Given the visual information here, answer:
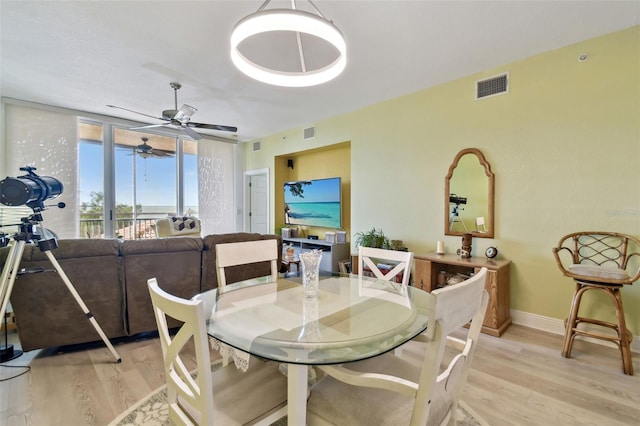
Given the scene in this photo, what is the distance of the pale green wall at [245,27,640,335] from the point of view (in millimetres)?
2305

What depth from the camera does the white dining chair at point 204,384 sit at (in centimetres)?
82

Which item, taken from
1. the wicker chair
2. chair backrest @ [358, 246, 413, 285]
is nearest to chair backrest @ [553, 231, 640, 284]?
the wicker chair

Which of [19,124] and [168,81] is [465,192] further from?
[19,124]

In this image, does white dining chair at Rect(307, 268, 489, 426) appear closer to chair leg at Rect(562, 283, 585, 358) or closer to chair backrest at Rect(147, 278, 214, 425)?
chair backrest at Rect(147, 278, 214, 425)

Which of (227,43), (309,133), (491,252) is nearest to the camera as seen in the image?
(227,43)

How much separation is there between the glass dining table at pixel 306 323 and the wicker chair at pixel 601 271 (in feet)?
4.54

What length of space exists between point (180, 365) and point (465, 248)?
2823 mm

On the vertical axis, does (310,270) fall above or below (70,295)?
above

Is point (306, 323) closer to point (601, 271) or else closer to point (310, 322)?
point (310, 322)

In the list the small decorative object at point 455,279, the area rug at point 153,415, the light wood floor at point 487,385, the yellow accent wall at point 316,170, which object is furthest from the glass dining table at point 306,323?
the yellow accent wall at point 316,170

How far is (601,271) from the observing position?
2.08 m

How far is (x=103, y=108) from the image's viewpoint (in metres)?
4.26

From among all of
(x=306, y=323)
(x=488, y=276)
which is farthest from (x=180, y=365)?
(x=488, y=276)

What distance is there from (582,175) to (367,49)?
219 centimetres
